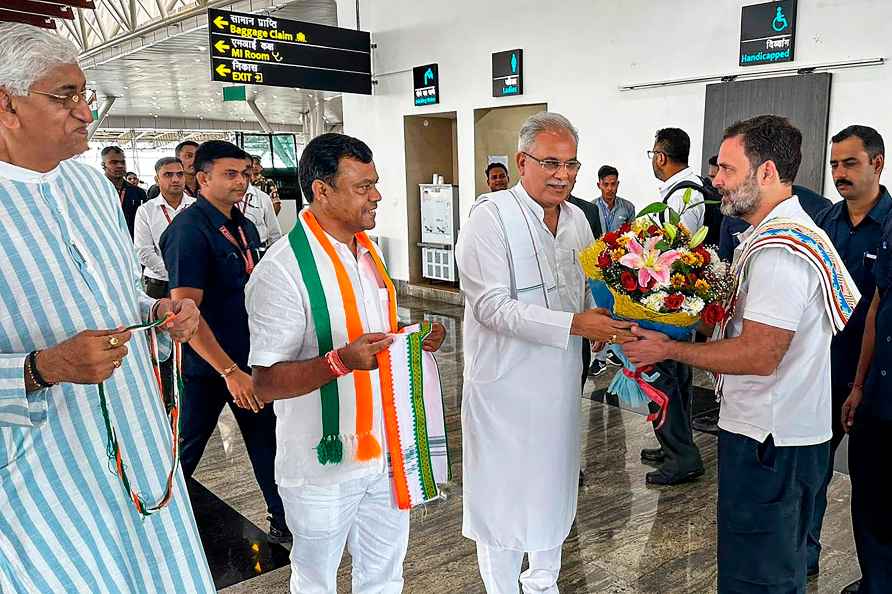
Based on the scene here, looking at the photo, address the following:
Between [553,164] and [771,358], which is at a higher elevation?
[553,164]

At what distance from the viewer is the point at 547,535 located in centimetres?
244

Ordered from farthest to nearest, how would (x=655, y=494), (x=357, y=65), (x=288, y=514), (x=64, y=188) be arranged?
(x=357, y=65)
(x=655, y=494)
(x=288, y=514)
(x=64, y=188)

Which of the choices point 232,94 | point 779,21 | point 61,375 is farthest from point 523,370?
point 232,94

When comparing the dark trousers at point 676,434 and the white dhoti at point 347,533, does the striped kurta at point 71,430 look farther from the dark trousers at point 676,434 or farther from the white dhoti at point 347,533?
the dark trousers at point 676,434

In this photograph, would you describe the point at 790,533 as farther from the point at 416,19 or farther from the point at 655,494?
the point at 416,19

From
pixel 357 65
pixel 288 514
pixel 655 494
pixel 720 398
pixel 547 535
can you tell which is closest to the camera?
pixel 288 514

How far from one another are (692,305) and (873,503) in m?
1.23

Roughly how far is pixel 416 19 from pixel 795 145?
844 cm

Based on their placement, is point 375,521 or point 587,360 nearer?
point 375,521

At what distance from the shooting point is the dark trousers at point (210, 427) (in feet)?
10.5

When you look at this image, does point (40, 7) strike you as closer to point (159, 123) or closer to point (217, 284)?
point (217, 284)

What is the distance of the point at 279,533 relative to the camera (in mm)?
3330

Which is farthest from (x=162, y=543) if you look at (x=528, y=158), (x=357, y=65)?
(x=357, y=65)

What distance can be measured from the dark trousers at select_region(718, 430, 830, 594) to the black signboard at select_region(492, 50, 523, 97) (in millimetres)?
6884
